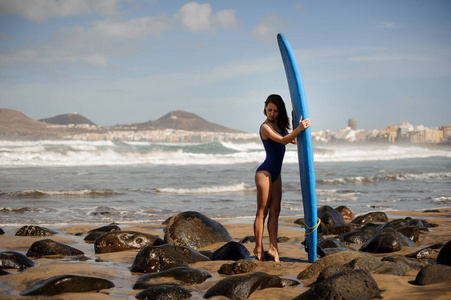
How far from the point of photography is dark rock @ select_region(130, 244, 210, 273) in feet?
16.4

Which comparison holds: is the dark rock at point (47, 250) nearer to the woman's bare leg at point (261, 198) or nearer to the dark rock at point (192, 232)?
the dark rock at point (192, 232)

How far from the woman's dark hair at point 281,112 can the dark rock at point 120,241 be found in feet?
9.36

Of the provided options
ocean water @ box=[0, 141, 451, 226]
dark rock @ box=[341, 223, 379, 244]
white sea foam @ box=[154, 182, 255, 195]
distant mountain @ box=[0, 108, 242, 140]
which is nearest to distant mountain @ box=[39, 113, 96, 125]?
distant mountain @ box=[0, 108, 242, 140]

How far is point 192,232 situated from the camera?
651 centimetres

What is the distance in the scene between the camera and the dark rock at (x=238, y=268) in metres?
4.75

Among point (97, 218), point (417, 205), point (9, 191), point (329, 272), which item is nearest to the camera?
point (329, 272)

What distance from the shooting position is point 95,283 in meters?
4.16

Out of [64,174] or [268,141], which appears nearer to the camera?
[268,141]

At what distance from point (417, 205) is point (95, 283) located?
415 inches

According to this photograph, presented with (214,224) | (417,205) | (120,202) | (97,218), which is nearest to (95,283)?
(214,224)

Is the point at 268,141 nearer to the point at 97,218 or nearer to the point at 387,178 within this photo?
the point at 97,218

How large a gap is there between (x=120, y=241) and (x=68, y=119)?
68.6 metres

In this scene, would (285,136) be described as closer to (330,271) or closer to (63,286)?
(330,271)

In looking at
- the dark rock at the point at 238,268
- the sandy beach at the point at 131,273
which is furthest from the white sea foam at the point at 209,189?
the dark rock at the point at 238,268
